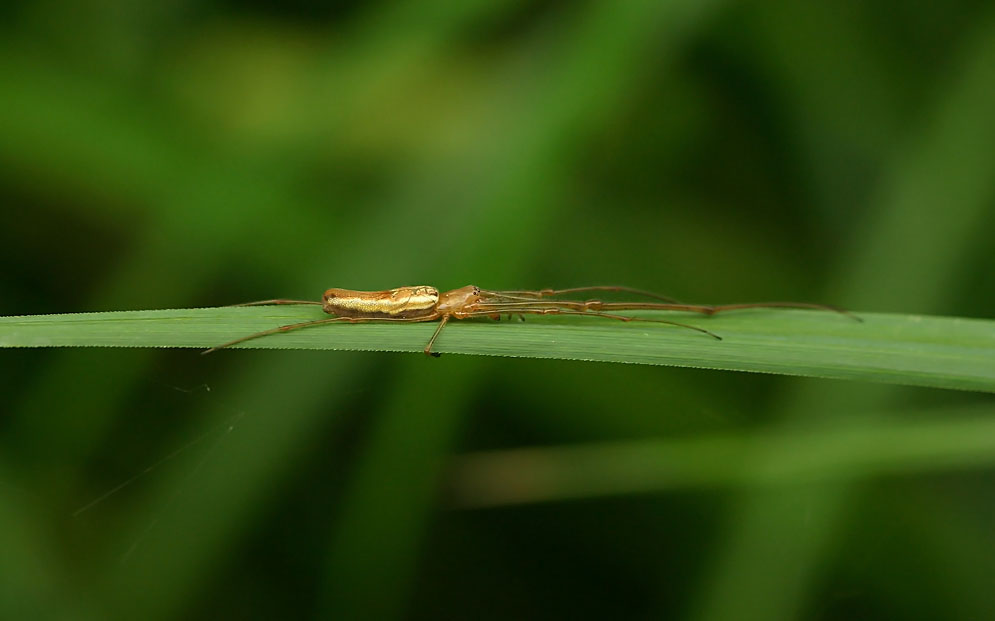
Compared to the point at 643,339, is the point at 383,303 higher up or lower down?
higher up

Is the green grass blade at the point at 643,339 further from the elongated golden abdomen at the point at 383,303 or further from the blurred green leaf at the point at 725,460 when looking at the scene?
the blurred green leaf at the point at 725,460

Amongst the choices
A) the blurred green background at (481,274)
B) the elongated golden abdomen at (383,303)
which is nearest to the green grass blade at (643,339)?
the elongated golden abdomen at (383,303)

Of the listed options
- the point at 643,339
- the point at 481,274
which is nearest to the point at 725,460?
the point at 643,339

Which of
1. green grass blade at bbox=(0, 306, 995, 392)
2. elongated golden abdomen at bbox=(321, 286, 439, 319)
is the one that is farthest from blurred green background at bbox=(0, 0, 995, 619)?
green grass blade at bbox=(0, 306, 995, 392)

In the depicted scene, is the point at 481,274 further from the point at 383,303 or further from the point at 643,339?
the point at 643,339

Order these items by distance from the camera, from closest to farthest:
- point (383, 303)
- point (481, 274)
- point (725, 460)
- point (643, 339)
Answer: point (643, 339), point (383, 303), point (725, 460), point (481, 274)

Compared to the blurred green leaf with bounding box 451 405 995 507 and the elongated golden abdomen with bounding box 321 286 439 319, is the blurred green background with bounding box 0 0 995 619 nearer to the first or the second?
the blurred green leaf with bounding box 451 405 995 507

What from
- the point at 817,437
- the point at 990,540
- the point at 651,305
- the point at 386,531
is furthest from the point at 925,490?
the point at 386,531
